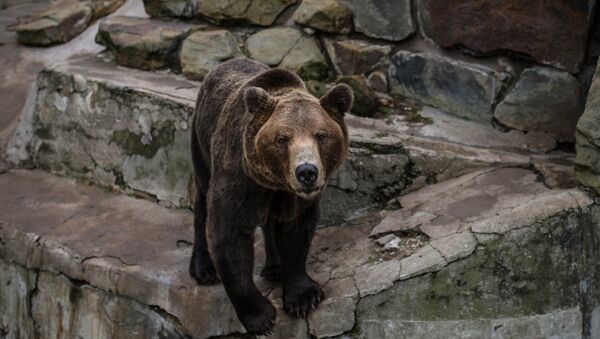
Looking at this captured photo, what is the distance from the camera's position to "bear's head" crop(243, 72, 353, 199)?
13.3 feet

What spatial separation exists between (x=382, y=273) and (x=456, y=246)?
41 centimetres

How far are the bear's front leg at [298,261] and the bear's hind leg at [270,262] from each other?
11.3 inches

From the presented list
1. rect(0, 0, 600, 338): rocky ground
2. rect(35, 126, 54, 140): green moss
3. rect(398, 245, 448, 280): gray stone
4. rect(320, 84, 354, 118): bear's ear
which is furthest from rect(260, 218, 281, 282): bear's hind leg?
rect(35, 126, 54, 140): green moss

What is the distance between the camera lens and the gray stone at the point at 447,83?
6.09 m

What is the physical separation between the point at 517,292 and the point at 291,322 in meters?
1.19

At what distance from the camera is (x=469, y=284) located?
4.76m

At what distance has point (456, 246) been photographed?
4.76 metres

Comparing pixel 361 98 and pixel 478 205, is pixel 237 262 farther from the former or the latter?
pixel 361 98

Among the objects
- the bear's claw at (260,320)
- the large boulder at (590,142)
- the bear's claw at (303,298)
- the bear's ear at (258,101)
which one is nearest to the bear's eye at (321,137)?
the bear's ear at (258,101)

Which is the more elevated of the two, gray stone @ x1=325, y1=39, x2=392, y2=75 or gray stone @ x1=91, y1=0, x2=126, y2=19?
gray stone @ x1=325, y1=39, x2=392, y2=75

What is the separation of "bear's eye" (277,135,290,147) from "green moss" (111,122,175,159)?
7.43 ft

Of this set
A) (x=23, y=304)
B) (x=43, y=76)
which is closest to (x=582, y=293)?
(x=23, y=304)

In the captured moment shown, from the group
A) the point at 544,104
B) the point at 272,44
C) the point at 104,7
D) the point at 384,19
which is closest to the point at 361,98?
the point at 384,19

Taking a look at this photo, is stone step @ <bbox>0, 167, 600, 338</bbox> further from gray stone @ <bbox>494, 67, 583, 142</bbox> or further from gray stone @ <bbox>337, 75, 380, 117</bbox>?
gray stone @ <bbox>337, 75, 380, 117</bbox>
